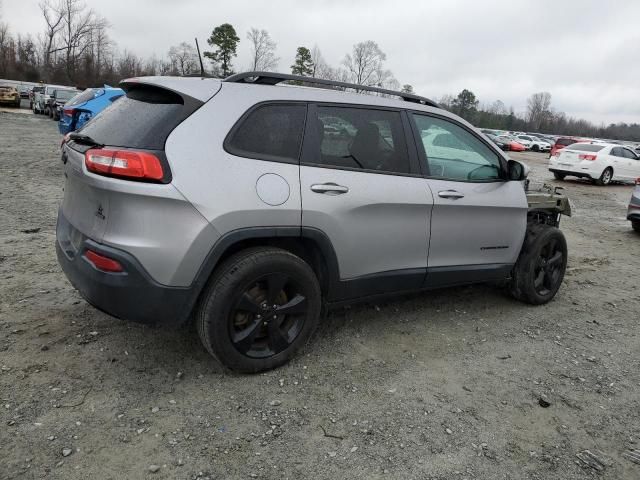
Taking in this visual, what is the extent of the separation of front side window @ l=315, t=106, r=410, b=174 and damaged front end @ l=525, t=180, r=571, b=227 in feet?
5.89

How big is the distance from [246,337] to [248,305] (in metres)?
0.21

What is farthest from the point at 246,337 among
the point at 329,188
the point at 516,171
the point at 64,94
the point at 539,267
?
the point at 64,94

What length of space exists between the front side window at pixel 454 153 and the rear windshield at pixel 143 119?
1.76 meters

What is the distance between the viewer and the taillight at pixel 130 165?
2.68 meters

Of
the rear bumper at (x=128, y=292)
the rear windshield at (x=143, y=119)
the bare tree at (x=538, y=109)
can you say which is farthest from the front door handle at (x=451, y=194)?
the bare tree at (x=538, y=109)

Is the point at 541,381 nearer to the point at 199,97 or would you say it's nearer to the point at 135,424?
the point at 135,424

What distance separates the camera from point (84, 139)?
10.0ft

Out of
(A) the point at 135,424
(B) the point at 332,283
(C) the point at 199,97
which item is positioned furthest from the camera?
(B) the point at 332,283

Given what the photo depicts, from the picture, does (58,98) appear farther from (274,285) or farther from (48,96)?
(274,285)

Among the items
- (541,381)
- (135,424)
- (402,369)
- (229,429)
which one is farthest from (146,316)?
(541,381)

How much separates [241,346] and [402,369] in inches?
43.9

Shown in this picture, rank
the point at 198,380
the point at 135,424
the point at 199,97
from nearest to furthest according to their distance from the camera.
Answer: the point at 135,424 < the point at 199,97 < the point at 198,380

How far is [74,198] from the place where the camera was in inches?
123

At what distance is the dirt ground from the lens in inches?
98.8
